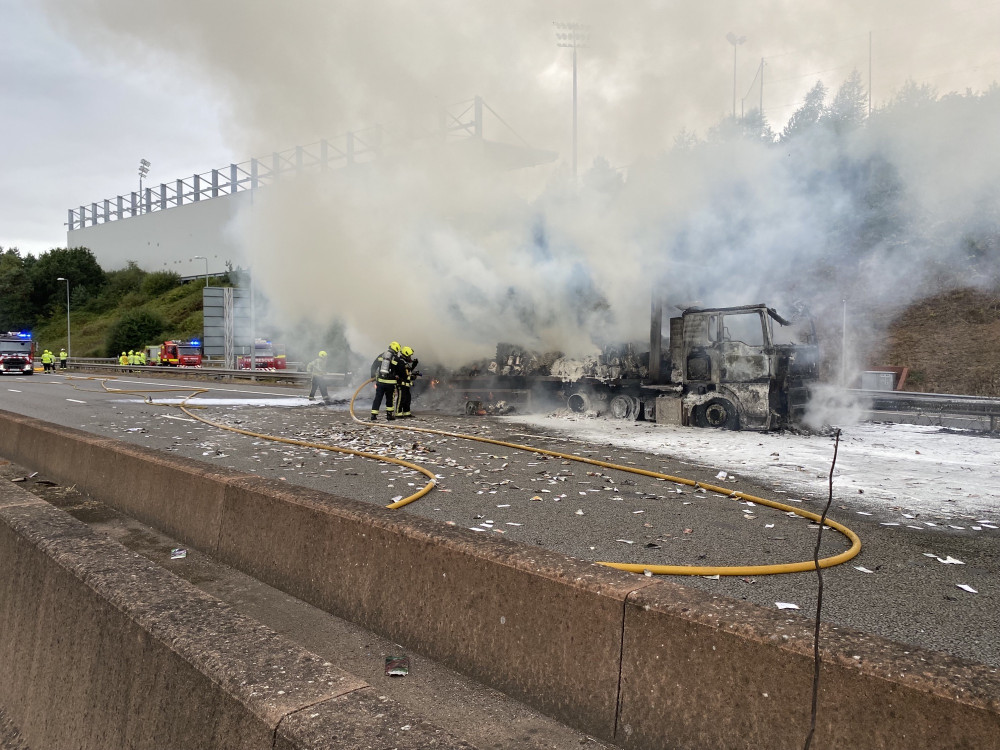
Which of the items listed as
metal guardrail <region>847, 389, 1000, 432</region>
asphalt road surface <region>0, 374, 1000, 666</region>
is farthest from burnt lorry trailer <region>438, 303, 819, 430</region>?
asphalt road surface <region>0, 374, 1000, 666</region>

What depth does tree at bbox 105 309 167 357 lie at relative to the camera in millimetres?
58719

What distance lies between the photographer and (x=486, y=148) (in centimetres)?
1633

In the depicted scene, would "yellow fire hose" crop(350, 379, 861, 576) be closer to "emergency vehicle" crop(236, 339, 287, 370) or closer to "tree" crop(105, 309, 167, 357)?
"emergency vehicle" crop(236, 339, 287, 370)

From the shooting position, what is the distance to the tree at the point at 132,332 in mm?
58719

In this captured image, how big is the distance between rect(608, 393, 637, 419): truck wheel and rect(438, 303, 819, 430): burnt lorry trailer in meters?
0.02

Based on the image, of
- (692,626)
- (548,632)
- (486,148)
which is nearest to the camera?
(692,626)

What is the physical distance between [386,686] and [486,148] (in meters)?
15.3

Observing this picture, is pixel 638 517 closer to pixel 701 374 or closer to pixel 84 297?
pixel 701 374

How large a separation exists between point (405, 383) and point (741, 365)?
20.8 ft

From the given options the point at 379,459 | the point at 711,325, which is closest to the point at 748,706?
the point at 379,459

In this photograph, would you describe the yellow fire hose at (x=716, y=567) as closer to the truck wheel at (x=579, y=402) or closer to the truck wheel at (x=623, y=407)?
the truck wheel at (x=623, y=407)

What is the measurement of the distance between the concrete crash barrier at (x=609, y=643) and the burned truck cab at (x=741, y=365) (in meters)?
9.44

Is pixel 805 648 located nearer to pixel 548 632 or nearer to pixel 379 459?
pixel 548 632

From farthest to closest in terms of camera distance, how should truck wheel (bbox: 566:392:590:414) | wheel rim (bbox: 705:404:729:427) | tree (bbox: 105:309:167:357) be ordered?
tree (bbox: 105:309:167:357) < truck wheel (bbox: 566:392:590:414) < wheel rim (bbox: 705:404:729:427)
